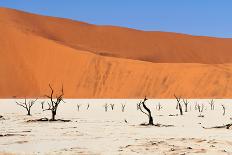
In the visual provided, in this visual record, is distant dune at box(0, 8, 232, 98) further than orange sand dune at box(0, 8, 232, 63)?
No

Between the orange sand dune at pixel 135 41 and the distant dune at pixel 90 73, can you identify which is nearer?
the distant dune at pixel 90 73

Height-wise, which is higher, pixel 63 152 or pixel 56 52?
pixel 56 52

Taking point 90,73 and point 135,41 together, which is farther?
point 135,41

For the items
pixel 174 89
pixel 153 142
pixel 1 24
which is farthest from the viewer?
pixel 1 24

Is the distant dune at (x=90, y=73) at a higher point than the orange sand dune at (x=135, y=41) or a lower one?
lower

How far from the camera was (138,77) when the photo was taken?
321 ft

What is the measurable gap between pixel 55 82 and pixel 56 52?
37.2 ft

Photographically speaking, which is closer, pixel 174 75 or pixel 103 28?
pixel 174 75

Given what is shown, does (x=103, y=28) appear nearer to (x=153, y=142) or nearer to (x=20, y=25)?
(x=20, y=25)

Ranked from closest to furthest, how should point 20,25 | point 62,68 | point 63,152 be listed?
point 63,152 < point 62,68 < point 20,25

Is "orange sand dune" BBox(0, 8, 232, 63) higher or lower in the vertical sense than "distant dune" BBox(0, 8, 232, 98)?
higher

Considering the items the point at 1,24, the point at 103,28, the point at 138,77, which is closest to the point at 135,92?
the point at 138,77

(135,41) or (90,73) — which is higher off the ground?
(135,41)

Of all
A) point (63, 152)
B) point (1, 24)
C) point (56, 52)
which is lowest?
point (63, 152)
